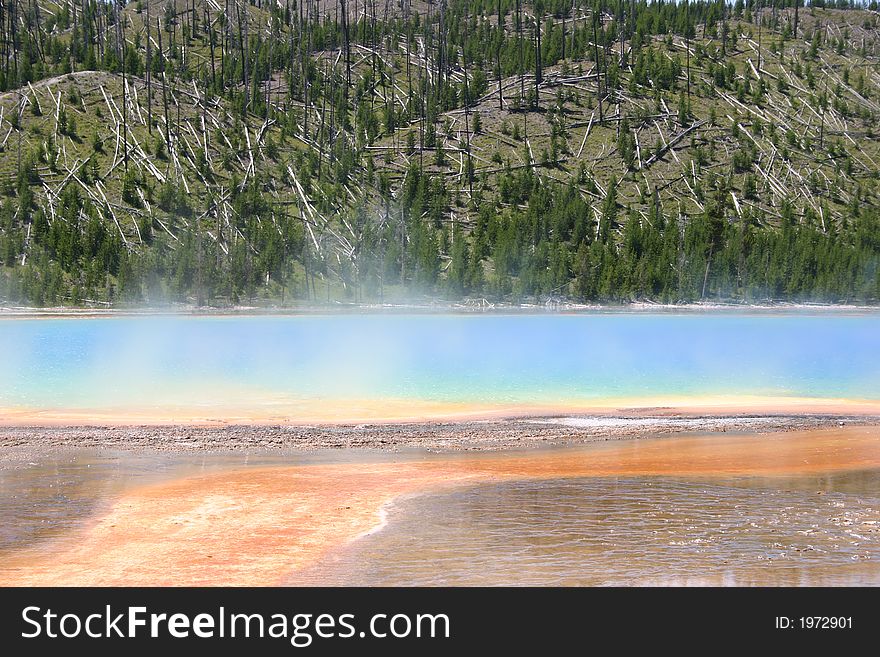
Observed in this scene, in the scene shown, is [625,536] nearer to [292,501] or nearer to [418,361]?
[292,501]

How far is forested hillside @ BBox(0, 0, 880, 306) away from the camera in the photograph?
229 ft

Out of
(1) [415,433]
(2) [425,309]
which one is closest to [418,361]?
(1) [415,433]

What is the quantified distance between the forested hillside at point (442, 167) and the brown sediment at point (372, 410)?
42.5 metres

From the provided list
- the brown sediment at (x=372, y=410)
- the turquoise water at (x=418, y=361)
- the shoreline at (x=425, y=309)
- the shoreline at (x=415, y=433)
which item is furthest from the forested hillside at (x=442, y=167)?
the shoreline at (x=415, y=433)

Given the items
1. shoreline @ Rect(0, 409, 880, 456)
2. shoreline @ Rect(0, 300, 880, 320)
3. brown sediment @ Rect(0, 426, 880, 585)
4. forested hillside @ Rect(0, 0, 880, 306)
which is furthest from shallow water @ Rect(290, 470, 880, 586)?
forested hillside @ Rect(0, 0, 880, 306)

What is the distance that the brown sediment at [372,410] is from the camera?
20.8 m

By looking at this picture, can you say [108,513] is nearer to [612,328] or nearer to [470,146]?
[612,328]

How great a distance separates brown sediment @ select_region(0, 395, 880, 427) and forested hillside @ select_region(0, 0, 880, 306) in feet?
140

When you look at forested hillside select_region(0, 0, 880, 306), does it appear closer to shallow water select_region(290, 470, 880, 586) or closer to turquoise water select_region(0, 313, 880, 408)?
turquoise water select_region(0, 313, 880, 408)

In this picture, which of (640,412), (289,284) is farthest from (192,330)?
(640,412)

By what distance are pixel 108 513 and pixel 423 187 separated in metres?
70.1

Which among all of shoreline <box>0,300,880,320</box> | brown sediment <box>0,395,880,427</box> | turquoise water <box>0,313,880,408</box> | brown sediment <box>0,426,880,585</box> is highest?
brown sediment <box>0,426,880,585</box>

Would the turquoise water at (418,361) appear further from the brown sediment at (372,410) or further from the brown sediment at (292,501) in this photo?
the brown sediment at (292,501)

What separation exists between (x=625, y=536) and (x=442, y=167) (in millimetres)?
80017
